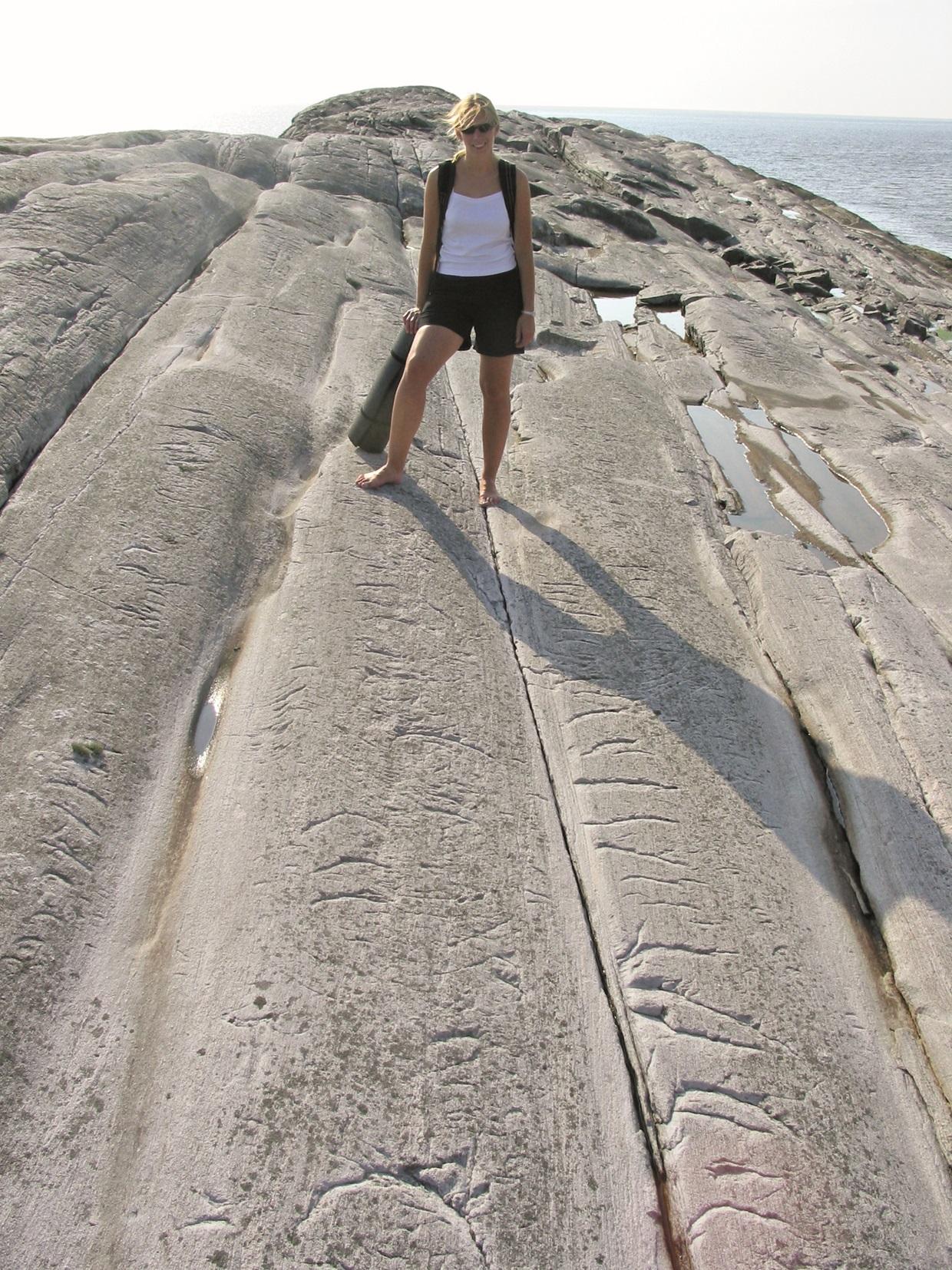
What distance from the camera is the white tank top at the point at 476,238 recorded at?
10.9 ft

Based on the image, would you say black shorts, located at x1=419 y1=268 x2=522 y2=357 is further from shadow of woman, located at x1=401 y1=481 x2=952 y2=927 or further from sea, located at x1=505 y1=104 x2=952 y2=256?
sea, located at x1=505 y1=104 x2=952 y2=256

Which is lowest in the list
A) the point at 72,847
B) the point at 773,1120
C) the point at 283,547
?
the point at 773,1120

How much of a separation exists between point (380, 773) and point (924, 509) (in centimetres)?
378

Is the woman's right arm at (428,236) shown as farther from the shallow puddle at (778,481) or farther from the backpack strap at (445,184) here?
the shallow puddle at (778,481)

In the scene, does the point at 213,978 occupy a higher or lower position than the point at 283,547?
lower

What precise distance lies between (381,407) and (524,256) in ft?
3.95

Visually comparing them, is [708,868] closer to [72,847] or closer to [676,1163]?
[676,1163]

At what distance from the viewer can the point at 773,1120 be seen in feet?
6.72

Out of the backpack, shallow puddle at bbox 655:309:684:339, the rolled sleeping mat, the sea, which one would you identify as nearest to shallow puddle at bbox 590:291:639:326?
shallow puddle at bbox 655:309:684:339

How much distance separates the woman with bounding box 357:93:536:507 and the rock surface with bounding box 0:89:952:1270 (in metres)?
0.73

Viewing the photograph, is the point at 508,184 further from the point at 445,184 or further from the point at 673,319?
the point at 673,319

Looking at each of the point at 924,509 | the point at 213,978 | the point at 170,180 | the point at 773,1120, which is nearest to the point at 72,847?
the point at 213,978

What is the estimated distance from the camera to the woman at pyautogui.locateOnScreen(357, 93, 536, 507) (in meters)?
3.26

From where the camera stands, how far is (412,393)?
12.2ft
